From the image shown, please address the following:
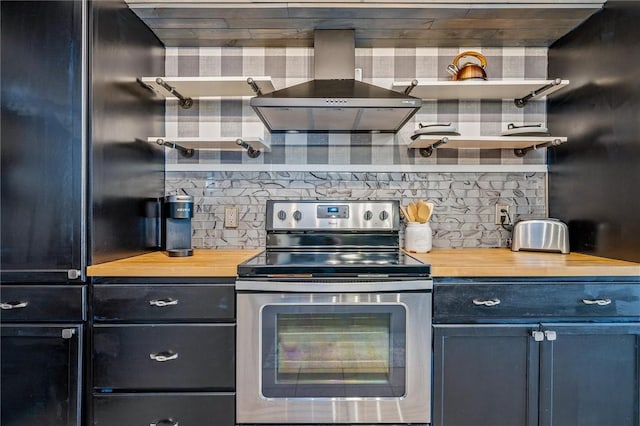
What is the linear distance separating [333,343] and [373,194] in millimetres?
940

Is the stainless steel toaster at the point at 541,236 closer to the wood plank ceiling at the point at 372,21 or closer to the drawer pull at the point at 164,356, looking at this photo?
the wood plank ceiling at the point at 372,21

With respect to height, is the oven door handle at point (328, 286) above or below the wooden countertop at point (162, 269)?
below

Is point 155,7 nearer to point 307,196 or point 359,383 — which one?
point 307,196

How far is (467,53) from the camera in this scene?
2031 millimetres

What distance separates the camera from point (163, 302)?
1491mm

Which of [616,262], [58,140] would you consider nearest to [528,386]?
[616,262]

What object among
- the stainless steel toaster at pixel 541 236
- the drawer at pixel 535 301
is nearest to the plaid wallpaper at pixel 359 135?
the stainless steel toaster at pixel 541 236

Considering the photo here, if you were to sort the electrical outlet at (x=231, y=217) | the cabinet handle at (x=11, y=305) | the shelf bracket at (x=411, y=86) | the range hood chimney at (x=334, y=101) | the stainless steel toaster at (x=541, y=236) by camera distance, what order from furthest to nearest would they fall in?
1. the electrical outlet at (x=231, y=217)
2. the stainless steel toaster at (x=541, y=236)
3. the shelf bracket at (x=411, y=86)
4. the range hood chimney at (x=334, y=101)
5. the cabinet handle at (x=11, y=305)

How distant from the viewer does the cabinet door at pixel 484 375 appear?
1500 mm

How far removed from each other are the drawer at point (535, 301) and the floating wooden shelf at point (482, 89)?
38.9 inches

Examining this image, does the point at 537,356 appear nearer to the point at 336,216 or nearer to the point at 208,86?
the point at 336,216

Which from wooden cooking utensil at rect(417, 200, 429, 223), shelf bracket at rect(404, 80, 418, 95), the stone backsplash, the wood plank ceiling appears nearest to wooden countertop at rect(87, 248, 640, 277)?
wooden cooking utensil at rect(417, 200, 429, 223)

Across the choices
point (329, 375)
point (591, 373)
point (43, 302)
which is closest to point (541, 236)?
point (591, 373)

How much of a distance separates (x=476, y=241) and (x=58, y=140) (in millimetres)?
2078
